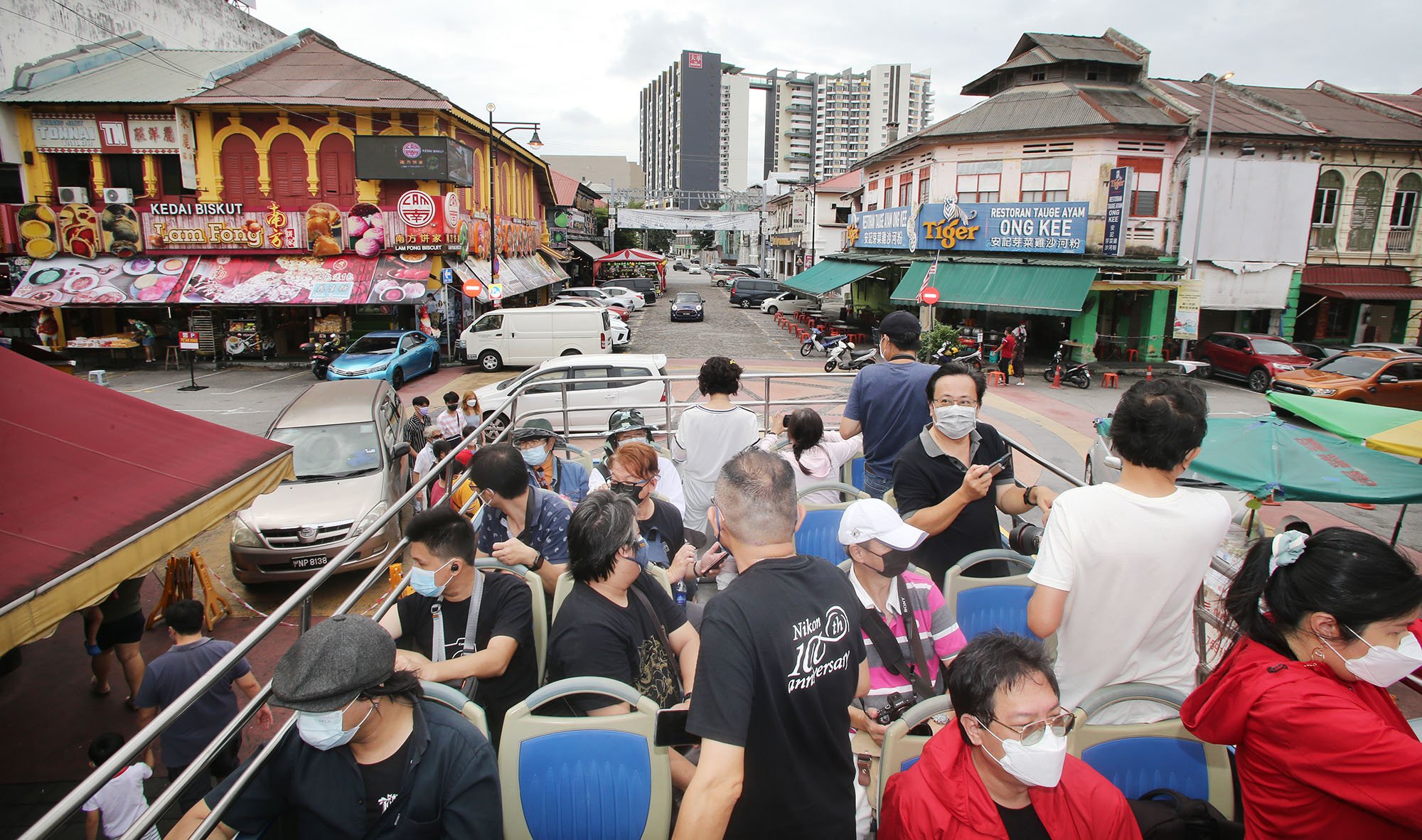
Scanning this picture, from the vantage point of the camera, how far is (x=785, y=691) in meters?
1.96

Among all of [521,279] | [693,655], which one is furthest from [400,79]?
[693,655]

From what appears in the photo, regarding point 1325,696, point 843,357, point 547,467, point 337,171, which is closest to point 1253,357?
point 843,357

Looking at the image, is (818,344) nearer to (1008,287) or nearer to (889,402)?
(1008,287)

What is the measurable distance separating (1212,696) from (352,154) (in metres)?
24.6

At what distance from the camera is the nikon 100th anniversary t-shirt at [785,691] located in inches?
74.1

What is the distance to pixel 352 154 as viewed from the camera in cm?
2180

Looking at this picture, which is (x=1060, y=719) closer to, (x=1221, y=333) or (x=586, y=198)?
(x=1221, y=333)

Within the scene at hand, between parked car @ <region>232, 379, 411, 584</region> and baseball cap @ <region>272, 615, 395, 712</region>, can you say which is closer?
baseball cap @ <region>272, 615, 395, 712</region>

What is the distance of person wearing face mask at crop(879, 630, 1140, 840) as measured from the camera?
6.45ft

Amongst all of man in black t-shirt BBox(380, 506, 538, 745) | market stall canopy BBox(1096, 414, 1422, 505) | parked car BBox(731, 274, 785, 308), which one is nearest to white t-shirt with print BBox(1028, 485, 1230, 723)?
man in black t-shirt BBox(380, 506, 538, 745)

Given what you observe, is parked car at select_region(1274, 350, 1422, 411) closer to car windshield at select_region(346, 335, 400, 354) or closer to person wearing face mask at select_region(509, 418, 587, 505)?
person wearing face mask at select_region(509, 418, 587, 505)

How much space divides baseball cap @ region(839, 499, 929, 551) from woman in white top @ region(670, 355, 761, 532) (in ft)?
6.75

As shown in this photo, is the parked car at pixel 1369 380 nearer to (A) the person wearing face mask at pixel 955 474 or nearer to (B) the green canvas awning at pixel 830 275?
(B) the green canvas awning at pixel 830 275

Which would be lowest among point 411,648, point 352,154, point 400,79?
point 411,648
